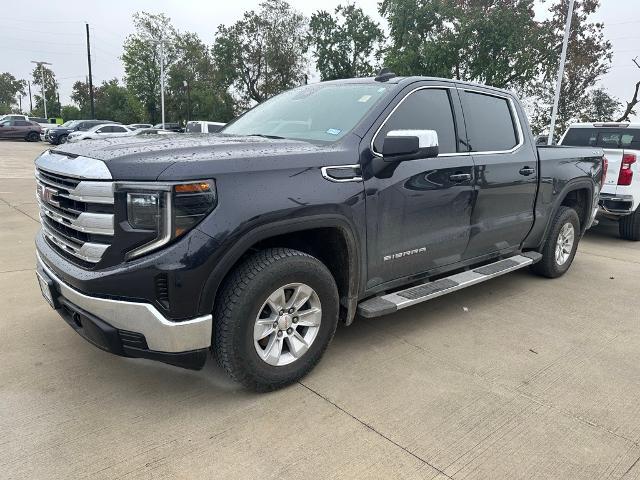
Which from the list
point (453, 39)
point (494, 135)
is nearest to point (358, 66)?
point (453, 39)

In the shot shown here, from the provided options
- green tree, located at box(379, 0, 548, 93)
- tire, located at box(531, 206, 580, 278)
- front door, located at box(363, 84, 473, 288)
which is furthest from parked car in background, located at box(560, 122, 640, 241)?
green tree, located at box(379, 0, 548, 93)

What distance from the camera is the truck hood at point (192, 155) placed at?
2.44m

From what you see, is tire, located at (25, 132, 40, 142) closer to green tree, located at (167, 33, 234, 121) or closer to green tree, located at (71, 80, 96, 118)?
green tree, located at (167, 33, 234, 121)

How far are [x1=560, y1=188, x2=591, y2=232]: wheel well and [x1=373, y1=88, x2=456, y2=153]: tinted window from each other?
244cm

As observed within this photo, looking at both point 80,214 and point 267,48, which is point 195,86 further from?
point 80,214

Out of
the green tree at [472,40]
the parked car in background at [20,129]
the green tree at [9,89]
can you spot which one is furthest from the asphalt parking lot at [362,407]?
the green tree at [9,89]

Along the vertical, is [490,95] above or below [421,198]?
above

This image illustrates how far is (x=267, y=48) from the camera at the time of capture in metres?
37.6

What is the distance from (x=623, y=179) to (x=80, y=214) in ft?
24.3

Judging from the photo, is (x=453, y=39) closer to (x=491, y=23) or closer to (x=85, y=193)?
(x=491, y=23)

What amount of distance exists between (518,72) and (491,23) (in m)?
2.91

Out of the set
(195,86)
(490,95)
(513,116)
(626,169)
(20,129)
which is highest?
(195,86)

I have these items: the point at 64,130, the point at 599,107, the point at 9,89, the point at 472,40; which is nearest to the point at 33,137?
the point at 64,130

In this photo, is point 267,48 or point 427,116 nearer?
point 427,116
